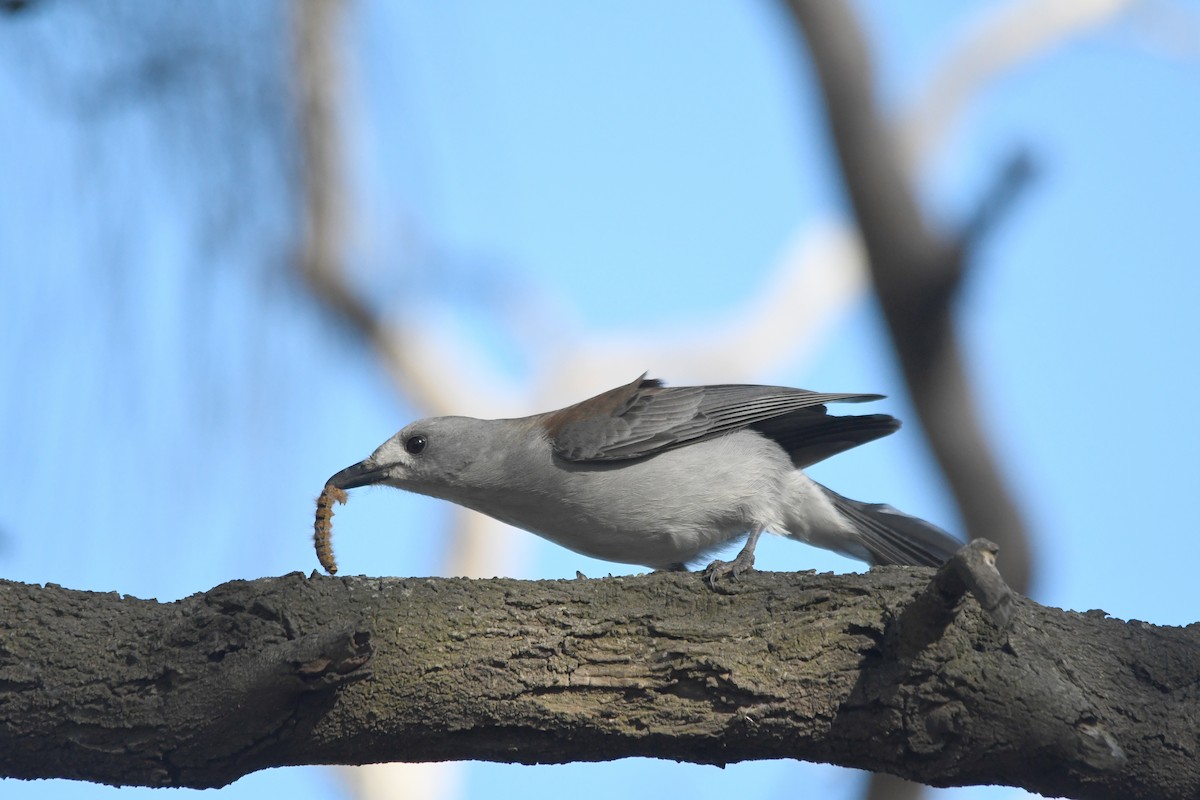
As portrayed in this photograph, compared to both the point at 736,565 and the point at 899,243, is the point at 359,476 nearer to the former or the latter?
the point at 736,565

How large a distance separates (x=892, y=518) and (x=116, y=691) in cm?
364

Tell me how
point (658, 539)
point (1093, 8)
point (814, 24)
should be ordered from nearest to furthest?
point (814, 24), point (658, 539), point (1093, 8)

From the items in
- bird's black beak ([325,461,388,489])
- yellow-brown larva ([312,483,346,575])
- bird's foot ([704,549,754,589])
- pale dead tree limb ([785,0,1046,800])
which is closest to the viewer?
bird's foot ([704,549,754,589])

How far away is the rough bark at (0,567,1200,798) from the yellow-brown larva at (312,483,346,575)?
55.0 inches

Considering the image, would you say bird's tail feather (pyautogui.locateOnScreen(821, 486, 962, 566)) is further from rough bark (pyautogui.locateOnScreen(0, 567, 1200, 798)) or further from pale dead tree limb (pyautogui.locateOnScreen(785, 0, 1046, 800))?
rough bark (pyautogui.locateOnScreen(0, 567, 1200, 798))

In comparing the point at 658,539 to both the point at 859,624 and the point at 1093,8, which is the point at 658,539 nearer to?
the point at 859,624

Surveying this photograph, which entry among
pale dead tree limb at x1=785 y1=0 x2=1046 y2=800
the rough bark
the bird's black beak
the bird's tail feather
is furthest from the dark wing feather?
the rough bark

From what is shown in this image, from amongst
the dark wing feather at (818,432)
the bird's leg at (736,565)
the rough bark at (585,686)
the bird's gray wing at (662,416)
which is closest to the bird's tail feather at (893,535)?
the dark wing feather at (818,432)

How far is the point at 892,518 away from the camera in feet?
18.9

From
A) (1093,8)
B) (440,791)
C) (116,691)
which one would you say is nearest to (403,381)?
(440,791)

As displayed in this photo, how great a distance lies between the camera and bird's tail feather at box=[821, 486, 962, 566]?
5.53 m

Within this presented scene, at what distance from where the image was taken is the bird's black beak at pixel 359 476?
5.91m

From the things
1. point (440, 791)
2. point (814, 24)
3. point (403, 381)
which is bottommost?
point (440, 791)

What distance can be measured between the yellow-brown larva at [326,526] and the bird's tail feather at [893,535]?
236 cm
